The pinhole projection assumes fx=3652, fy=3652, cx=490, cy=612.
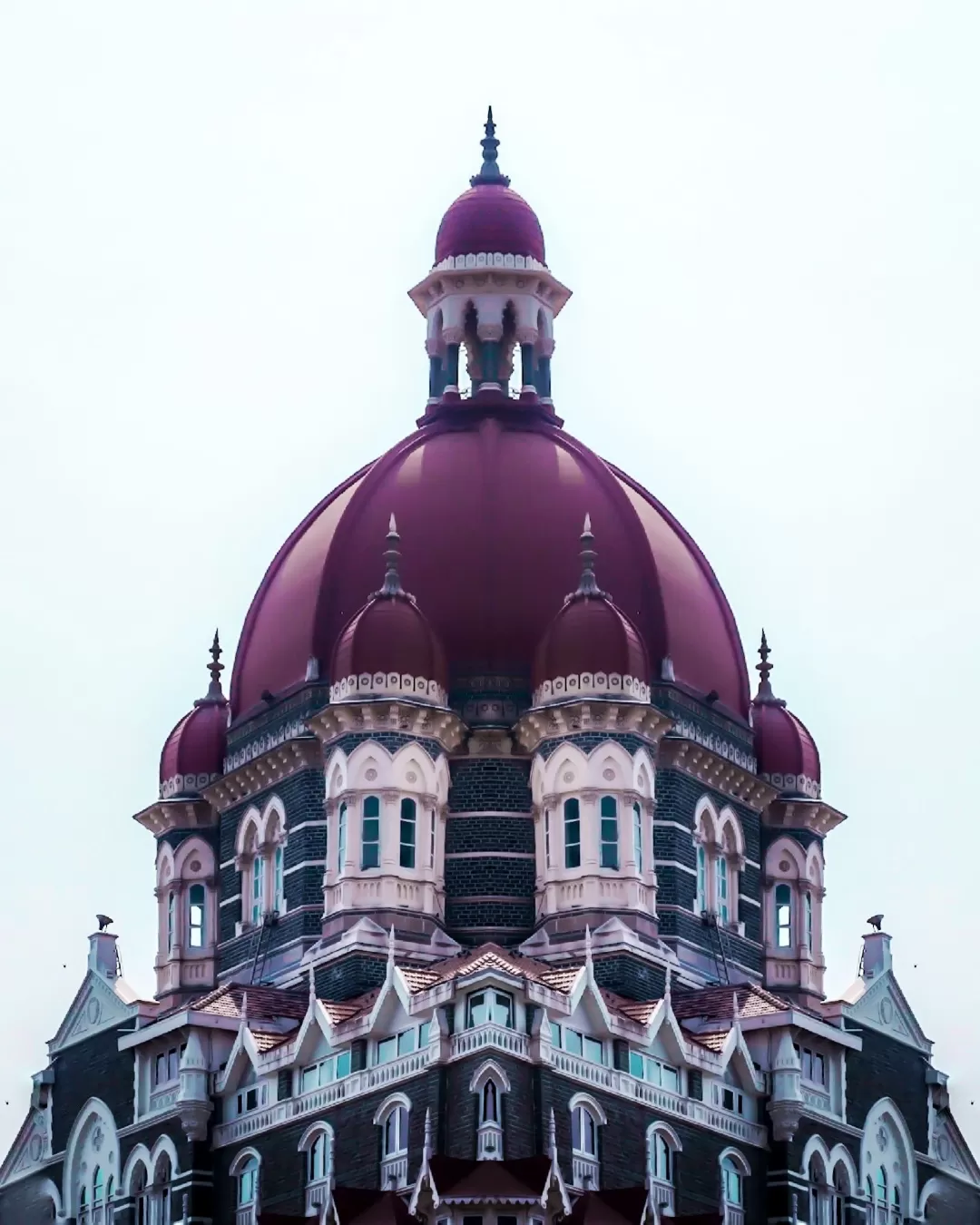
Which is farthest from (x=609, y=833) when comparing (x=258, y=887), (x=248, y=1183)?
(x=248, y=1183)

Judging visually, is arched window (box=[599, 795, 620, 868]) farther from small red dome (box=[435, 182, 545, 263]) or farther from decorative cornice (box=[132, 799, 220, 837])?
small red dome (box=[435, 182, 545, 263])

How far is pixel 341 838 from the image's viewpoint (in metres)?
84.7

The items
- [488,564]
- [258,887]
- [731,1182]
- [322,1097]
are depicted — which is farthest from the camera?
[488,564]

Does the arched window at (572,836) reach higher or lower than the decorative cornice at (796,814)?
lower

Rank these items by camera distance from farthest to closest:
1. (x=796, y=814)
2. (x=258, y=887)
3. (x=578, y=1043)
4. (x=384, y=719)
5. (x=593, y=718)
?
(x=796, y=814) < (x=258, y=887) < (x=593, y=718) < (x=384, y=719) < (x=578, y=1043)

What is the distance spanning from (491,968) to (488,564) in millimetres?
15026

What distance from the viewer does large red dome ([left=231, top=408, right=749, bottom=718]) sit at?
8881 centimetres

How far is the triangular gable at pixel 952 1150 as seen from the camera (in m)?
88.1

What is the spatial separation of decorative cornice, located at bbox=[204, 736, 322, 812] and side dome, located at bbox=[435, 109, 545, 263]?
1526 centimetres

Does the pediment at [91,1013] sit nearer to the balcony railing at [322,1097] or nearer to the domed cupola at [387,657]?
the balcony railing at [322,1097]

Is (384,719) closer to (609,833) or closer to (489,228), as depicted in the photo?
(609,833)

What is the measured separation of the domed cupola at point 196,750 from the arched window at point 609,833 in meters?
12.3

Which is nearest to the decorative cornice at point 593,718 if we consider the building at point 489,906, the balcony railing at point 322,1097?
the building at point 489,906

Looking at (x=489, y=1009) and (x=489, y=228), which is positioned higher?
(x=489, y=228)
